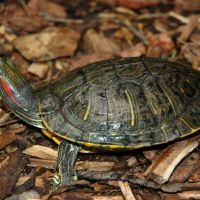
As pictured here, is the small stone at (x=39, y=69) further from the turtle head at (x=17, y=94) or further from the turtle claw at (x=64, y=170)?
the turtle claw at (x=64, y=170)

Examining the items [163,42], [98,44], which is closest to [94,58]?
[98,44]

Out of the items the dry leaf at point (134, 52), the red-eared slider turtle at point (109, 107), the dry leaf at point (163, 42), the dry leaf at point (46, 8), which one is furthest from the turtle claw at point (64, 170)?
the dry leaf at point (46, 8)

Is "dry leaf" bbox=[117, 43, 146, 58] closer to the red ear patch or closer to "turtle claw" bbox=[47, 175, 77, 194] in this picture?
the red ear patch

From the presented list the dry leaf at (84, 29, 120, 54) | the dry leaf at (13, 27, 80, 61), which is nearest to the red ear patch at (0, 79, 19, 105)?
the dry leaf at (13, 27, 80, 61)

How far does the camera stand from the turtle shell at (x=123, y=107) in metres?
3.78

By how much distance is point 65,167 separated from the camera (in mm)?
3805

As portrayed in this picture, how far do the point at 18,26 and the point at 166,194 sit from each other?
10.3 ft

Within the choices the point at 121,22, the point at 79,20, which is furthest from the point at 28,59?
the point at 121,22

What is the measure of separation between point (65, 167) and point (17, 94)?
2.89 ft

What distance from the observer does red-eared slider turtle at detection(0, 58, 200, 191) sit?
3.78m

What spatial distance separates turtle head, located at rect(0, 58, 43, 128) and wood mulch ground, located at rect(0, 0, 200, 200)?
10.9 inches

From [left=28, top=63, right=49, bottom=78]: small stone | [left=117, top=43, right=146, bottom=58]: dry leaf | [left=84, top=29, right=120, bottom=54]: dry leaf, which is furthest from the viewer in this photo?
[left=84, top=29, right=120, bottom=54]: dry leaf

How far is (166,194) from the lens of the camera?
372 centimetres

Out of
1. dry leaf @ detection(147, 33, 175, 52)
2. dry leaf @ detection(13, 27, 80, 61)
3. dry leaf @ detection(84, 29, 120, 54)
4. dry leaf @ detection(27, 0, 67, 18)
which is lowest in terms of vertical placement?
dry leaf @ detection(147, 33, 175, 52)
